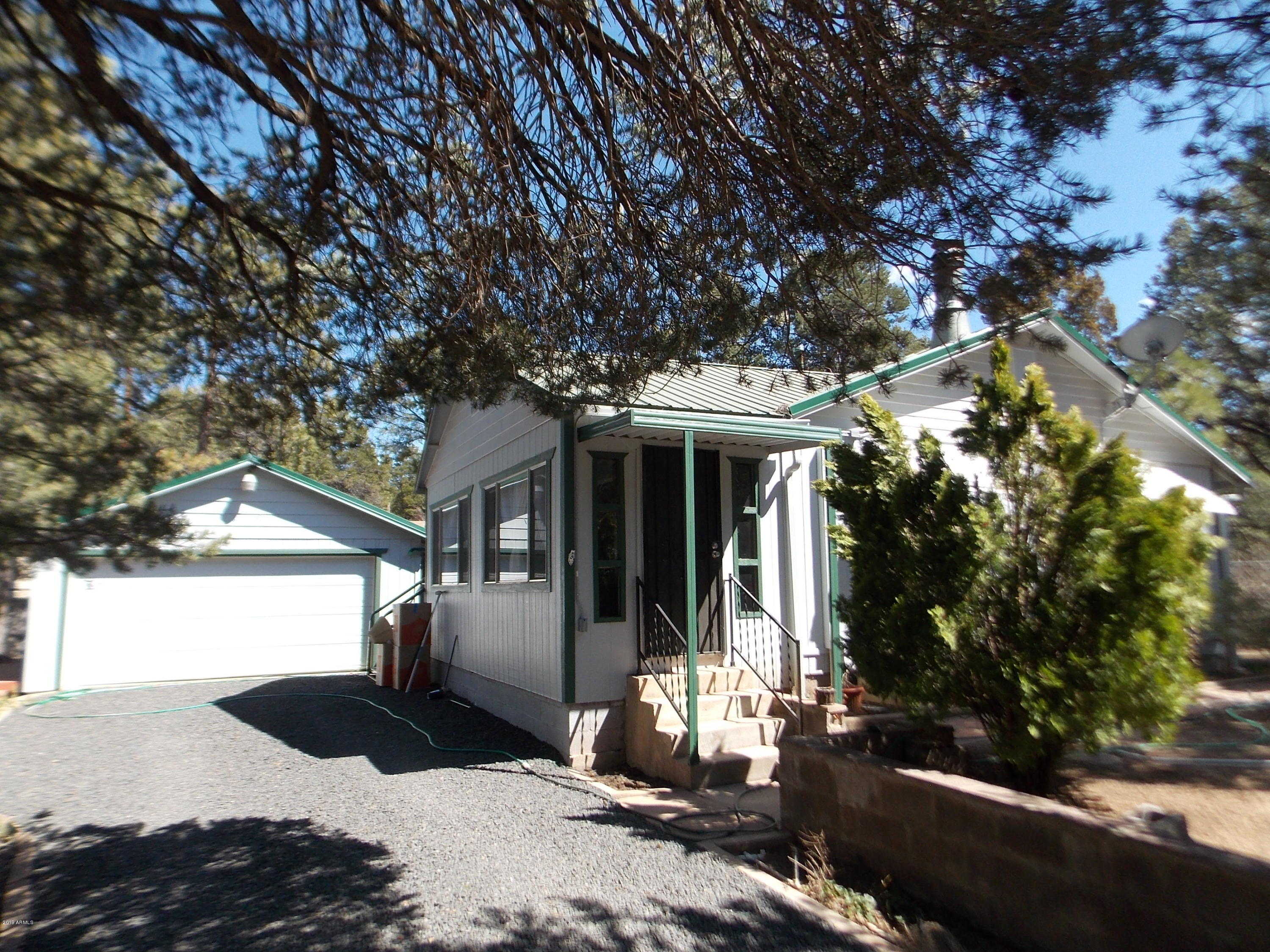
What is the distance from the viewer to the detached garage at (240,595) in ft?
44.3

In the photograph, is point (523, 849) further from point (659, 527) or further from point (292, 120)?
point (292, 120)

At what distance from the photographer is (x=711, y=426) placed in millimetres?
7637

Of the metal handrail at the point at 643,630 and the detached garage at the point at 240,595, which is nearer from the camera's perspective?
the metal handrail at the point at 643,630

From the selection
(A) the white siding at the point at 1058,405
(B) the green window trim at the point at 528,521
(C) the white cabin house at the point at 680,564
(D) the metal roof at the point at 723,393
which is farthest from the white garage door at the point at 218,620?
(A) the white siding at the point at 1058,405

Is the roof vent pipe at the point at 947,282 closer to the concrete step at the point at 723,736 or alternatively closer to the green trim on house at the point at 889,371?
the green trim on house at the point at 889,371

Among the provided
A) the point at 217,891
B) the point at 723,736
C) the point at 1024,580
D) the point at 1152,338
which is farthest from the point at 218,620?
the point at 1152,338

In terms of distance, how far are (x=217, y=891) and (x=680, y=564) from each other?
518 centimetres

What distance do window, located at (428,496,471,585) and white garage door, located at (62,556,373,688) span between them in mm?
2325

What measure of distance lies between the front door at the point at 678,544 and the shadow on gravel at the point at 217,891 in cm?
399

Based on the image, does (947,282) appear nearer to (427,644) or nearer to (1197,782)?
(1197,782)

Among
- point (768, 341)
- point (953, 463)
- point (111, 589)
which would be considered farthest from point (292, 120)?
point (111, 589)

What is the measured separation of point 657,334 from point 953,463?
5840mm

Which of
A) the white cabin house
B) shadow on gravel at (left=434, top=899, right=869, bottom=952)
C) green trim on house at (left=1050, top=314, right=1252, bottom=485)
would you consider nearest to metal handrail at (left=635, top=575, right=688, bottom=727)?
the white cabin house

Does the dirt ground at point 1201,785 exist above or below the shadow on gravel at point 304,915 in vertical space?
above
